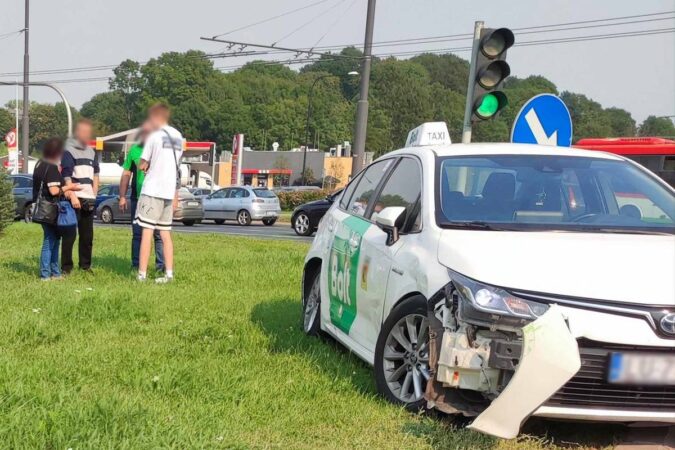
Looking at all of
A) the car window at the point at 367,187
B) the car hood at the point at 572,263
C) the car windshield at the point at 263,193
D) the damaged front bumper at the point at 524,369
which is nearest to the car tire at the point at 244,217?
the car windshield at the point at 263,193

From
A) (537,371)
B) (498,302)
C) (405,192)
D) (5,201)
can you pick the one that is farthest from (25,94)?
(5,201)

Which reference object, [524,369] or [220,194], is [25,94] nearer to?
[524,369]

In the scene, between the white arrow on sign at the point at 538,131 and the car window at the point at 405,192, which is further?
the white arrow on sign at the point at 538,131

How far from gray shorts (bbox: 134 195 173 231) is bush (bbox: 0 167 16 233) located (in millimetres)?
6945

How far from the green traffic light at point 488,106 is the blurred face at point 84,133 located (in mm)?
4794

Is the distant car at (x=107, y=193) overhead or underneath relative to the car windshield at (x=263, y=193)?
underneath

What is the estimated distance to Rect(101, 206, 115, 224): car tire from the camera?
28.8m

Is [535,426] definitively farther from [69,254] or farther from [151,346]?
[69,254]

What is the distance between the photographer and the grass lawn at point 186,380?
11.7 feet

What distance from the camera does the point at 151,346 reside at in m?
5.35

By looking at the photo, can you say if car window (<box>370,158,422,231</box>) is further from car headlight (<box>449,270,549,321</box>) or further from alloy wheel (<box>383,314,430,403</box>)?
car headlight (<box>449,270,549,321</box>)

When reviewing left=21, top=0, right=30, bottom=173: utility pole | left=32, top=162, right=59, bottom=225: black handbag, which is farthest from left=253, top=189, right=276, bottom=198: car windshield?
left=21, top=0, right=30, bottom=173: utility pole

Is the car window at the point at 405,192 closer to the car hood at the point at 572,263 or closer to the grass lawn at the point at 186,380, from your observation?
the car hood at the point at 572,263

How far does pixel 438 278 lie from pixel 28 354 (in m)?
2.80
